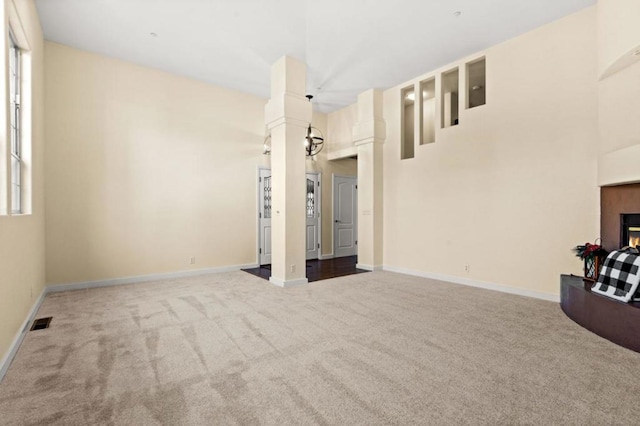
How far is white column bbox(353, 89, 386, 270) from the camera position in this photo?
6.46 m

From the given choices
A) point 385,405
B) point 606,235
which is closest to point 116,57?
point 385,405

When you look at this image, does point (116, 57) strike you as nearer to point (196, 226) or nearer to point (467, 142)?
point (196, 226)

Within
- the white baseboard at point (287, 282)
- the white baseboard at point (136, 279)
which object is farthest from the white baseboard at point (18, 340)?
the white baseboard at point (287, 282)

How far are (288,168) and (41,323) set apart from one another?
3.67 meters

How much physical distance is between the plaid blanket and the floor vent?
578 cm

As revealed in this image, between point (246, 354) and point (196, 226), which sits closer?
point (246, 354)

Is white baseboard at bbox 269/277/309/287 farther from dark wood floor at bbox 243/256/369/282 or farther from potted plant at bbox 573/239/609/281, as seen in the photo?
potted plant at bbox 573/239/609/281

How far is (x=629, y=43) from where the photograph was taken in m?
2.97

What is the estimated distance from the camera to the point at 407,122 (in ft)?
21.9

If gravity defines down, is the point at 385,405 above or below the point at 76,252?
below

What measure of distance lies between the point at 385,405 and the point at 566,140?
13.8 ft

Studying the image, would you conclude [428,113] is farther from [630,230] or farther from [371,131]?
[630,230]

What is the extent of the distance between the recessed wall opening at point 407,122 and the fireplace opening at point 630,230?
11.7 feet

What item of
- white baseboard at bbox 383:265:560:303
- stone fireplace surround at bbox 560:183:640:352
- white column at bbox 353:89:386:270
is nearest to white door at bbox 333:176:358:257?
white column at bbox 353:89:386:270
